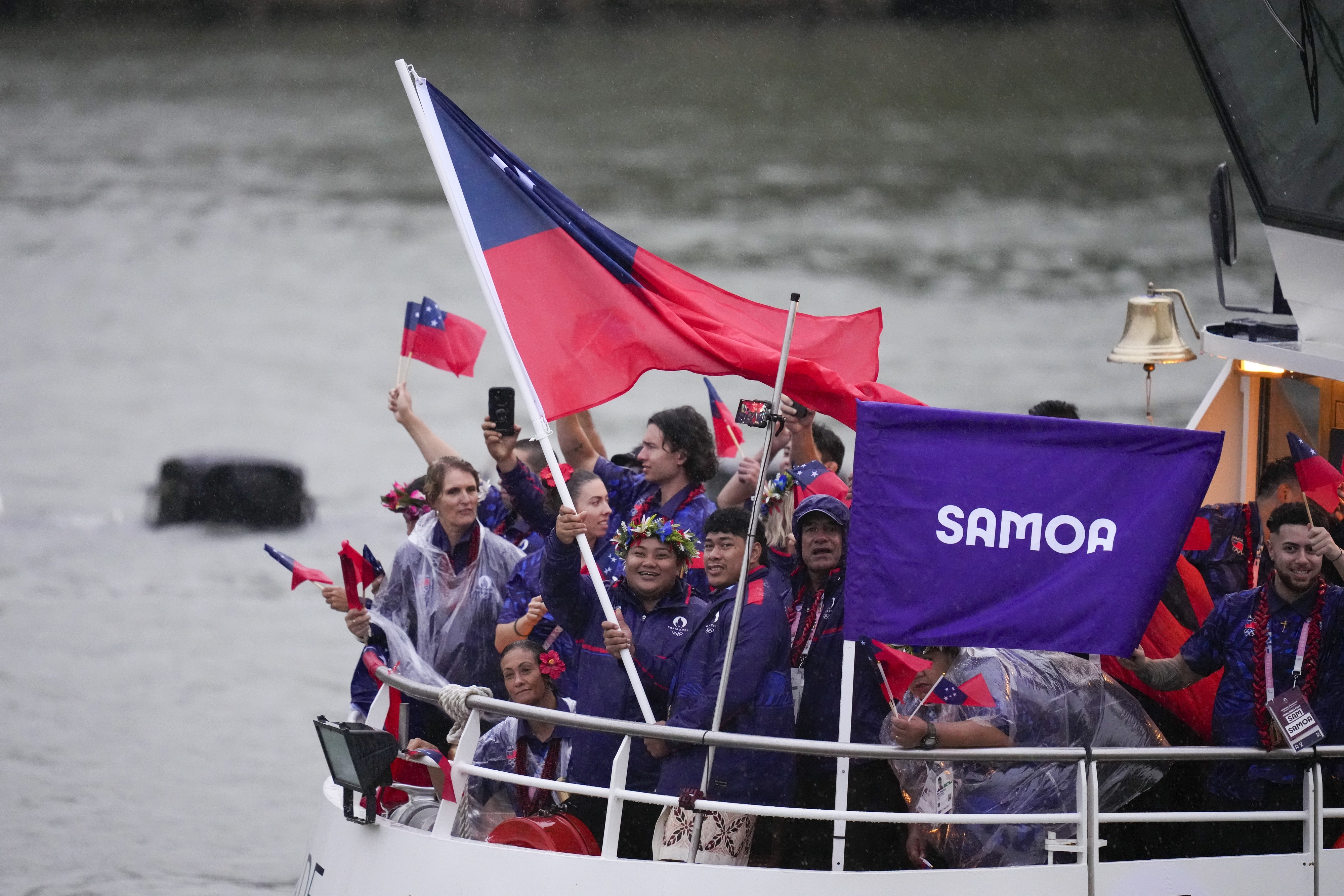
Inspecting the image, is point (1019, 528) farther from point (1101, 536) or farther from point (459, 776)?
point (459, 776)

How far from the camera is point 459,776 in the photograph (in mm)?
5836

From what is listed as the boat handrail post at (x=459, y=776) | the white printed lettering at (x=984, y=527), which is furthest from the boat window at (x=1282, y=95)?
the boat handrail post at (x=459, y=776)

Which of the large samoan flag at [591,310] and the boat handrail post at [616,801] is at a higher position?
the large samoan flag at [591,310]

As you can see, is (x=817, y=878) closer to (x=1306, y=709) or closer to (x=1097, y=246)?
(x=1306, y=709)

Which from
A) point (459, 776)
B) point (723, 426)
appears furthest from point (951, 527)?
point (723, 426)

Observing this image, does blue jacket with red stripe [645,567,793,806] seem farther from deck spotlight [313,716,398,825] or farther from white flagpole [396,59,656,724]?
deck spotlight [313,716,398,825]

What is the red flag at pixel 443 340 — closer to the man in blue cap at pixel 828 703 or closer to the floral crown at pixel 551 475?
the floral crown at pixel 551 475

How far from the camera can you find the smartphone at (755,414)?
5.47 m

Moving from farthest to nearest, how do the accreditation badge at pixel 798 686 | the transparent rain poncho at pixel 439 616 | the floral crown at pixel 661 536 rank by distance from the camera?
the transparent rain poncho at pixel 439 616
the accreditation badge at pixel 798 686
the floral crown at pixel 661 536

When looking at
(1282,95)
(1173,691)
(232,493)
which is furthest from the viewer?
(232,493)

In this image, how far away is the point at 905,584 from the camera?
17.4 feet

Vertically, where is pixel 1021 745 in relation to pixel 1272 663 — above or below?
below

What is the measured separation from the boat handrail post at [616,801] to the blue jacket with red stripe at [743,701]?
20 centimetres

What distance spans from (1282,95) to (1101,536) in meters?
3.14
